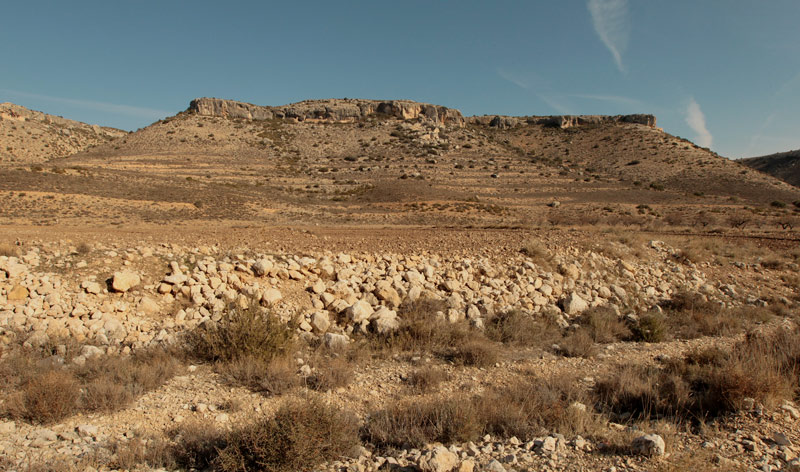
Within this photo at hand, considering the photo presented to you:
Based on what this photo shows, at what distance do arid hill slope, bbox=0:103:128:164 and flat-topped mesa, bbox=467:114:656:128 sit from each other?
79.2 meters

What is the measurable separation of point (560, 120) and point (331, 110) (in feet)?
168

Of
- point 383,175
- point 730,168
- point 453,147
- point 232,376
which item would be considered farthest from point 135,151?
point 730,168

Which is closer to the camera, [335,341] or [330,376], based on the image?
[330,376]

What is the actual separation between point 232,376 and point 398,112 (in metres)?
83.6

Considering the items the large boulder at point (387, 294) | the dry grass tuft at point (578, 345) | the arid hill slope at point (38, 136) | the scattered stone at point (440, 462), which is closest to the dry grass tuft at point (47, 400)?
the scattered stone at point (440, 462)

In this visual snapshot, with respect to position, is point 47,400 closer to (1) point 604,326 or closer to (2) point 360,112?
(1) point 604,326

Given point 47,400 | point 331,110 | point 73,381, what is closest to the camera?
→ point 47,400

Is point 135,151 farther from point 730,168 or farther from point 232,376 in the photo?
point 730,168

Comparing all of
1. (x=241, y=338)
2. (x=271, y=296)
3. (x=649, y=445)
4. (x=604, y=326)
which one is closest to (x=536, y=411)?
(x=649, y=445)

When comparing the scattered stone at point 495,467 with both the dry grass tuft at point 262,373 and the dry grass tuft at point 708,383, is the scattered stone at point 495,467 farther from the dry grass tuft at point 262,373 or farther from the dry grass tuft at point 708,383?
the dry grass tuft at point 262,373

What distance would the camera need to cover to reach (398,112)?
83875mm

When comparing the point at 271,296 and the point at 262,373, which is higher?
the point at 271,296

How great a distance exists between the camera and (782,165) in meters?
86.4

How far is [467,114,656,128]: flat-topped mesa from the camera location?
85125 mm
